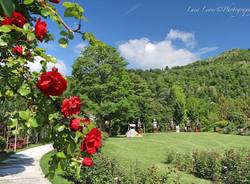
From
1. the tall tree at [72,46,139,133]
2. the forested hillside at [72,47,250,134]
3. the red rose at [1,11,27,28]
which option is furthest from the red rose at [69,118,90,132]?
the tall tree at [72,46,139,133]

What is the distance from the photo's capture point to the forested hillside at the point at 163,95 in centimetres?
3834

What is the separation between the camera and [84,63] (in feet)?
130

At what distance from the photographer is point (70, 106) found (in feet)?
6.05

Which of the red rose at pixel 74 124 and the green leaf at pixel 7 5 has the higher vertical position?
the green leaf at pixel 7 5

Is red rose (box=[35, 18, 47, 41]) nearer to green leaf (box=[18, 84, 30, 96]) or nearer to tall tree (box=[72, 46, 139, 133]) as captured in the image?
green leaf (box=[18, 84, 30, 96])

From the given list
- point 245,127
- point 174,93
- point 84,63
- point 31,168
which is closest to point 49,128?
point 31,168

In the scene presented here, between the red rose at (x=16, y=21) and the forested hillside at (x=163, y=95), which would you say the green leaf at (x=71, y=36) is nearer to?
the red rose at (x=16, y=21)

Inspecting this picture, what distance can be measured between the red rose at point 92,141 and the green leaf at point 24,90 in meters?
0.43

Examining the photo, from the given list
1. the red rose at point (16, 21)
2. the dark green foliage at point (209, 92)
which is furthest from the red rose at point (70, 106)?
the dark green foliage at point (209, 92)

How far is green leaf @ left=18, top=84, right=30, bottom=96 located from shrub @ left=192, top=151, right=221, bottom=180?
11981 millimetres

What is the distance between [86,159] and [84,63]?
38.0 meters

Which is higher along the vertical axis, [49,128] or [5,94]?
[5,94]

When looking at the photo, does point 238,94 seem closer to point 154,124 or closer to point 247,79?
point 247,79

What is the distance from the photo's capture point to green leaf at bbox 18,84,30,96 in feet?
6.42
